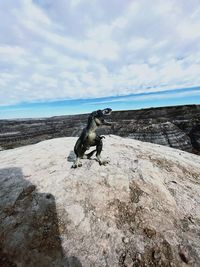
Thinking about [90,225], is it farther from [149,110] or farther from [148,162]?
[149,110]

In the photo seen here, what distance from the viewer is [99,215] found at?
5.45 metres

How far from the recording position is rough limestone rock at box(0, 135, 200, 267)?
4.54m

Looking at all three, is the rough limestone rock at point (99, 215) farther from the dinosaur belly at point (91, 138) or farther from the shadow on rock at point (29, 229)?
the dinosaur belly at point (91, 138)

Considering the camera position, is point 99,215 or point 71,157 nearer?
point 99,215

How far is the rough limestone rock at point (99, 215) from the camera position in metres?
4.54

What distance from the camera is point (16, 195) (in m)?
6.28

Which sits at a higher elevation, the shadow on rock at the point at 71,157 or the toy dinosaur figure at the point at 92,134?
the toy dinosaur figure at the point at 92,134

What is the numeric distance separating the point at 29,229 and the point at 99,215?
179 cm

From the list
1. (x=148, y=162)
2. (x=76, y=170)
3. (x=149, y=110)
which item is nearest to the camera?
(x=76, y=170)

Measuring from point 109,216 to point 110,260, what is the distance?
116 cm

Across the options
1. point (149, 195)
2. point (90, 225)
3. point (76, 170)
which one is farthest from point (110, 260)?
point (76, 170)

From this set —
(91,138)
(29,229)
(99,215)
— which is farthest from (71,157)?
(29,229)

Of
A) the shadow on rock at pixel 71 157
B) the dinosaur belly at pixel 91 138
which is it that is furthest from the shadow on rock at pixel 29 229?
the dinosaur belly at pixel 91 138

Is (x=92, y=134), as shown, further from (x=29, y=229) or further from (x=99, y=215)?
(x=29, y=229)
